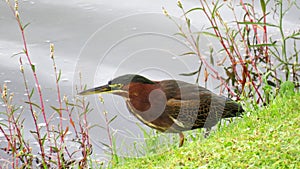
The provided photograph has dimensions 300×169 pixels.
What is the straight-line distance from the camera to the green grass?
2.72m

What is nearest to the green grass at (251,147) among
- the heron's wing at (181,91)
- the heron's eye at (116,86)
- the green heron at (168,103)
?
the green heron at (168,103)

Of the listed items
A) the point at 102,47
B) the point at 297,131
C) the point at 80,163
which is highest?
the point at 102,47

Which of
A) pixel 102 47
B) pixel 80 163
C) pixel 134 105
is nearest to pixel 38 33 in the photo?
pixel 102 47

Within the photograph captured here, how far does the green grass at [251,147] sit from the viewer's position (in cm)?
272

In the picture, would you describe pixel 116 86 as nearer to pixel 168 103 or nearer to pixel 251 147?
pixel 168 103

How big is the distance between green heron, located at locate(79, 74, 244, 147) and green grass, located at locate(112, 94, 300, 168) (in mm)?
107

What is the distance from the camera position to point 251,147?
2846mm

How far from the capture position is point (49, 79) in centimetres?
527

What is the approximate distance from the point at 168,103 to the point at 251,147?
70 centimetres

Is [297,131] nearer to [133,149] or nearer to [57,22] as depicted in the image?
[133,149]

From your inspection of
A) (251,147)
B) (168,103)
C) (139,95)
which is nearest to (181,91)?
(168,103)

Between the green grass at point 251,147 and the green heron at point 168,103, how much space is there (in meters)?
0.11

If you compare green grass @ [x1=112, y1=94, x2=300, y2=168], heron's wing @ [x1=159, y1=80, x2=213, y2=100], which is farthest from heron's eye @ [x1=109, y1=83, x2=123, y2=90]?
green grass @ [x1=112, y1=94, x2=300, y2=168]

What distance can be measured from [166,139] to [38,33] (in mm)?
2563
